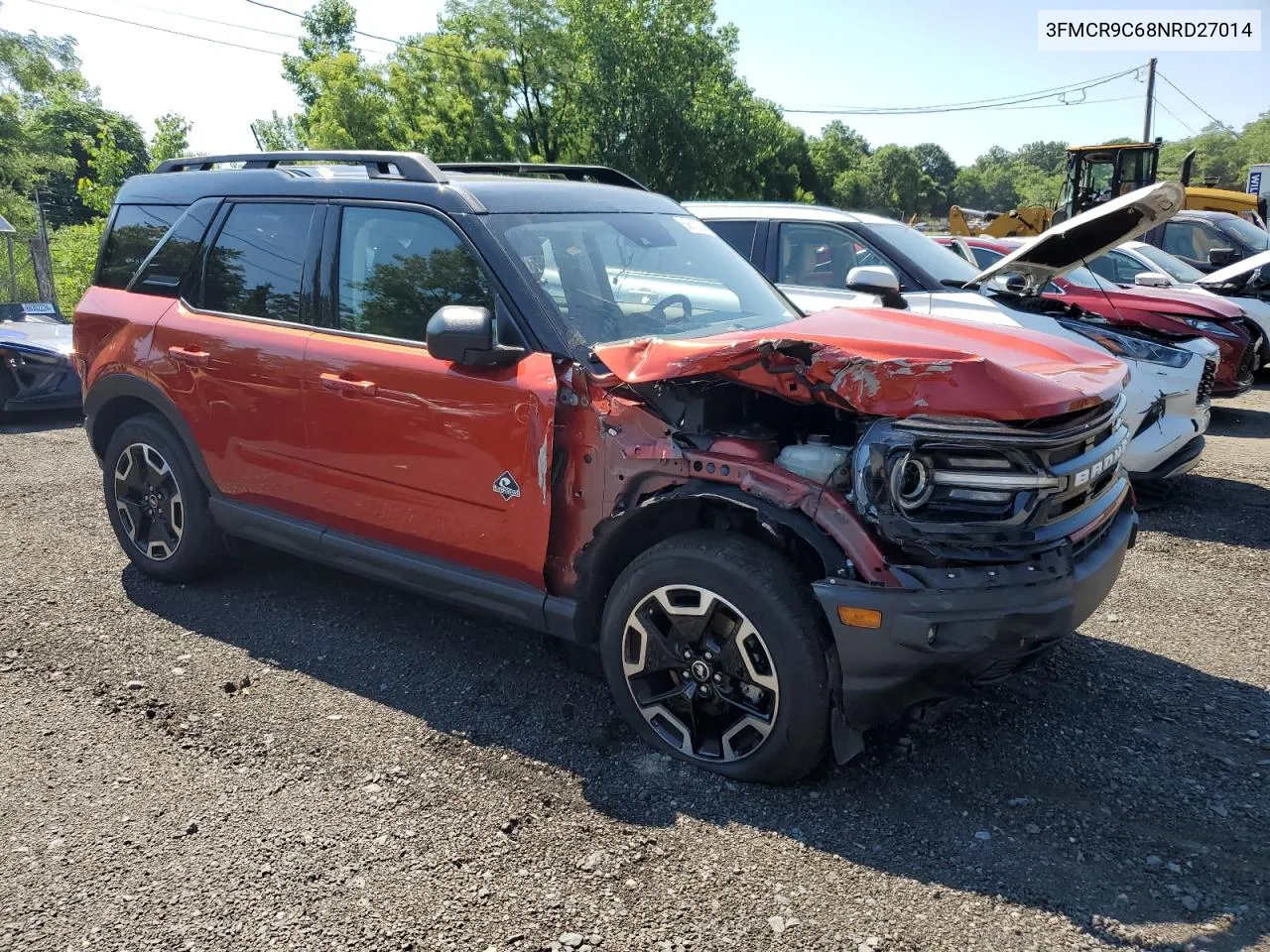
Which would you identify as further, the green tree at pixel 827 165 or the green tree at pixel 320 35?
the green tree at pixel 827 165

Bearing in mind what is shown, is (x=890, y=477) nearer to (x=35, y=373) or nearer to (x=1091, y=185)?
(x=35, y=373)

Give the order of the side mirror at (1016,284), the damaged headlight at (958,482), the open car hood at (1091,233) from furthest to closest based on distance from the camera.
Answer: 1. the side mirror at (1016,284)
2. the open car hood at (1091,233)
3. the damaged headlight at (958,482)

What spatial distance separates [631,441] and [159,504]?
2.93 metres

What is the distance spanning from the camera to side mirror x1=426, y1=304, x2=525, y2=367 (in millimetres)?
3318

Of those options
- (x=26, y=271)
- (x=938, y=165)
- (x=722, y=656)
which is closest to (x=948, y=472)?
(x=722, y=656)

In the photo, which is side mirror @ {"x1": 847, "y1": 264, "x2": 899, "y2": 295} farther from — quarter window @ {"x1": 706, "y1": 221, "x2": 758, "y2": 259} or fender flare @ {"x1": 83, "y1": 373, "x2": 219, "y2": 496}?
fender flare @ {"x1": 83, "y1": 373, "x2": 219, "y2": 496}

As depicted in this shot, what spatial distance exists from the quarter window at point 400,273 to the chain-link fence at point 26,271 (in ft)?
45.1

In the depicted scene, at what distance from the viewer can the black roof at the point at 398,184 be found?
383 cm

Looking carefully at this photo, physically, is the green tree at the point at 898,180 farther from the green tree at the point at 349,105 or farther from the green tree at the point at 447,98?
the green tree at the point at 349,105

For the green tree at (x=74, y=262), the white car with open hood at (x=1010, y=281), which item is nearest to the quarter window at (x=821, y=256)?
the white car with open hood at (x=1010, y=281)

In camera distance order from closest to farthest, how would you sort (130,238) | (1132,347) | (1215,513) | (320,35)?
(130,238)
(1215,513)
(1132,347)
(320,35)

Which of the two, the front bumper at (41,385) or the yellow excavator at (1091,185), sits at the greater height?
the yellow excavator at (1091,185)

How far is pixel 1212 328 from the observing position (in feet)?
29.1

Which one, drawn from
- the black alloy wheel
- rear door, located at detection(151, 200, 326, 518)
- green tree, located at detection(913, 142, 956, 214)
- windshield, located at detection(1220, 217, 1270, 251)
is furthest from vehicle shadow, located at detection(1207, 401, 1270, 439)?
green tree, located at detection(913, 142, 956, 214)
